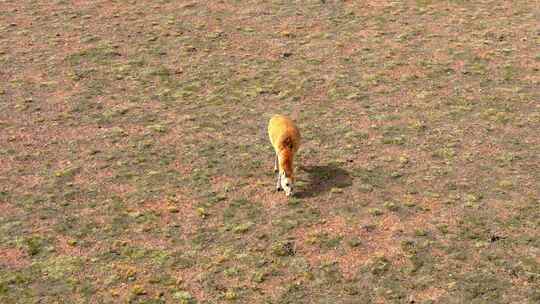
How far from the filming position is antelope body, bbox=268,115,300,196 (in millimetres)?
14094

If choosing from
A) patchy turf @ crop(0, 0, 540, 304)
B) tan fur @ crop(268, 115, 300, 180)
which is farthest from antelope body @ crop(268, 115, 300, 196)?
patchy turf @ crop(0, 0, 540, 304)

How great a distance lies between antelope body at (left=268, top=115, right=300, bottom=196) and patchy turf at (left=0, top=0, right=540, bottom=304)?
33cm

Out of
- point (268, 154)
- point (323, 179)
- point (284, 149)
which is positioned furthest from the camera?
point (268, 154)

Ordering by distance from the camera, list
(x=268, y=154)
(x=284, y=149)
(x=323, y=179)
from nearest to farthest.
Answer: (x=284, y=149) < (x=323, y=179) < (x=268, y=154)

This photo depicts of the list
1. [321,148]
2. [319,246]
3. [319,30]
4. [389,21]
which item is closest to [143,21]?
[319,30]

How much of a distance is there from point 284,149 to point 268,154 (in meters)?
1.65

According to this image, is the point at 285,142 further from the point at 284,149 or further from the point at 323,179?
the point at 323,179

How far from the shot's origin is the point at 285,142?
566 inches

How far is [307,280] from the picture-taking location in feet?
39.0

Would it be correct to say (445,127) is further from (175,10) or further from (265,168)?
(175,10)

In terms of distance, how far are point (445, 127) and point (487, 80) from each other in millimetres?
3243

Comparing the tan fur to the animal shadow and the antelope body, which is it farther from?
the animal shadow

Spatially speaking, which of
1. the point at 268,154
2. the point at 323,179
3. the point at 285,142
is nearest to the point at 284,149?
the point at 285,142

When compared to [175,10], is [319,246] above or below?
below
